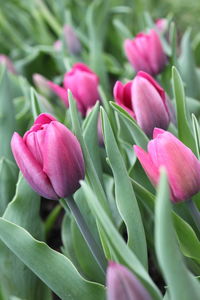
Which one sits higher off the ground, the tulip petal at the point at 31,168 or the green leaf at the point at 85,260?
the tulip petal at the point at 31,168

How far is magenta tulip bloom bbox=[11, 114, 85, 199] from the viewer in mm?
521

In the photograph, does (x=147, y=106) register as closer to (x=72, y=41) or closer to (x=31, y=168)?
(x=31, y=168)

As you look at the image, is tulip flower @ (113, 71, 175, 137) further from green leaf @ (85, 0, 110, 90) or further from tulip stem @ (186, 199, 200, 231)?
green leaf @ (85, 0, 110, 90)

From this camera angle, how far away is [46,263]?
556 mm

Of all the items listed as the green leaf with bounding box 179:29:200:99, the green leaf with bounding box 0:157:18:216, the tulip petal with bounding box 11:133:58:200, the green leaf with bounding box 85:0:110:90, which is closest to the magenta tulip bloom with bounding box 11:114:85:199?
the tulip petal with bounding box 11:133:58:200

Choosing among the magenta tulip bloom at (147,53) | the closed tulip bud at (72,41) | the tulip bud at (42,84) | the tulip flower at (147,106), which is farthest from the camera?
the closed tulip bud at (72,41)

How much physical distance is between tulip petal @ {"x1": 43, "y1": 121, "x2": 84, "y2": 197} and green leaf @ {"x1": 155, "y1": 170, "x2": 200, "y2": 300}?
17cm

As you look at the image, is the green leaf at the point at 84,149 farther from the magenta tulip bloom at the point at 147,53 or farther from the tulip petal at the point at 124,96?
the magenta tulip bloom at the point at 147,53

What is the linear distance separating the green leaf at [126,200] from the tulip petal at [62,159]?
0.04m

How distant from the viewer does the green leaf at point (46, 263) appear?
0.55m

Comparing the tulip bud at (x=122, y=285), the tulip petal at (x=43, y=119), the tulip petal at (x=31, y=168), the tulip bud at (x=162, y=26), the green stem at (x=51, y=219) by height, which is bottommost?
the green stem at (x=51, y=219)

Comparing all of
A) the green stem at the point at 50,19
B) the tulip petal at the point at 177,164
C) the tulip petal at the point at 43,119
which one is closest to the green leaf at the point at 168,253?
the tulip petal at the point at 177,164

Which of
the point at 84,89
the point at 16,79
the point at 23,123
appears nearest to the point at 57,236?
the point at 23,123

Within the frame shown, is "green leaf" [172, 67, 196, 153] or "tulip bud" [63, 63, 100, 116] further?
"tulip bud" [63, 63, 100, 116]
